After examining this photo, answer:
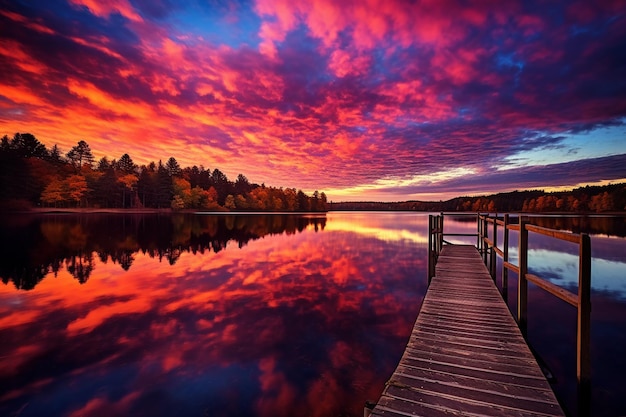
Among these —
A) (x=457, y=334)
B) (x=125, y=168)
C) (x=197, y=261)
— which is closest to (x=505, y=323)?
(x=457, y=334)

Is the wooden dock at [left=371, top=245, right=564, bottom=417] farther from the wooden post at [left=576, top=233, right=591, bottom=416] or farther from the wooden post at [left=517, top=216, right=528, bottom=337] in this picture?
the wooden post at [left=576, top=233, right=591, bottom=416]

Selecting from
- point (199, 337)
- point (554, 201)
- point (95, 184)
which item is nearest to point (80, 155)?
point (95, 184)

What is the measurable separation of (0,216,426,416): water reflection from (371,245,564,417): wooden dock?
150 centimetres

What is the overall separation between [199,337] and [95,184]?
9931cm

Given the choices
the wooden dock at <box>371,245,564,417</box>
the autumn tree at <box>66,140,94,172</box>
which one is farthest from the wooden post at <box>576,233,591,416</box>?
the autumn tree at <box>66,140,94,172</box>

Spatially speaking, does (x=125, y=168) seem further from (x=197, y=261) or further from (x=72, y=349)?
(x=72, y=349)

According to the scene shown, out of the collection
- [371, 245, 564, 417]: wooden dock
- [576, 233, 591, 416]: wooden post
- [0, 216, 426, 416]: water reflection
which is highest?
[576, 233, 591, 416]: wooden post

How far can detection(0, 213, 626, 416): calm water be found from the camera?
544 centimetres

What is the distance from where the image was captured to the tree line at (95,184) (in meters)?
66.7

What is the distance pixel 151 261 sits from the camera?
59.9 feet

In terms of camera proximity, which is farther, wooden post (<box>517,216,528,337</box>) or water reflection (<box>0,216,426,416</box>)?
wooden post (<box>517,216,528,337</box>)

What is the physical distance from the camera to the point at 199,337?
7941 mm

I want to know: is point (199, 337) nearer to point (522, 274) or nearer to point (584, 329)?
point (584, 329)

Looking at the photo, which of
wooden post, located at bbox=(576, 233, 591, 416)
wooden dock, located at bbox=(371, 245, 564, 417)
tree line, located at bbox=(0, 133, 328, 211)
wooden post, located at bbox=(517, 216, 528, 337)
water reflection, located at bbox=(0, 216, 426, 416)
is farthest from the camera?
tree line, located at bbox=(0, 133, 328, 211)
